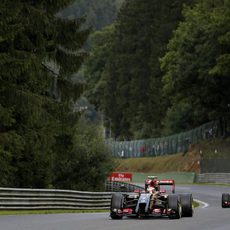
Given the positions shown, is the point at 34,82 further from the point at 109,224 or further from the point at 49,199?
the point at 109,224

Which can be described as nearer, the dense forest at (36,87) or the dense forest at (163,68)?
the dense forest at (36,87)

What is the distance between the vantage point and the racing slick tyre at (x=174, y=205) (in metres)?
19.7

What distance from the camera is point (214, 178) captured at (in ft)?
204

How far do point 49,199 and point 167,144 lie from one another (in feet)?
188

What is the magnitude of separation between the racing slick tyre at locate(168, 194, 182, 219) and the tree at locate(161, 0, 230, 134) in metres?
45.8

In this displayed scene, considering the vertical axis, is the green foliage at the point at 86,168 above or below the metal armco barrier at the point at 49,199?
above

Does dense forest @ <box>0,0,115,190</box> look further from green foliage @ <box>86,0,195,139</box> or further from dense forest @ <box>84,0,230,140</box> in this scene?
green foliage @ <box>86,0,195,139</box>

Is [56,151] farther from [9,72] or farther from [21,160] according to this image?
[9,72]

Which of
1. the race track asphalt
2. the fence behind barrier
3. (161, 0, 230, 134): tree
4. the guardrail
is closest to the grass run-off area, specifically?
the fence behind barrier

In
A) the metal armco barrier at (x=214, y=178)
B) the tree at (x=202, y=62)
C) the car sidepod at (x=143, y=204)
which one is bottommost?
the car sidepod at (x=143, y=204)

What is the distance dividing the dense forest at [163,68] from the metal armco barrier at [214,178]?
889cm

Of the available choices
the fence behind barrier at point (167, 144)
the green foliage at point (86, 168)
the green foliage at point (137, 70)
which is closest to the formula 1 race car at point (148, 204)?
the green foliage at point (86, 168)

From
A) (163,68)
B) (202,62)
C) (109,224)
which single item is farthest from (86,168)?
(163,68)

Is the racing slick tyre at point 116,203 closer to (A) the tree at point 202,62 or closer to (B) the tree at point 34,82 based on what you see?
(B) the tree at point 34,82
